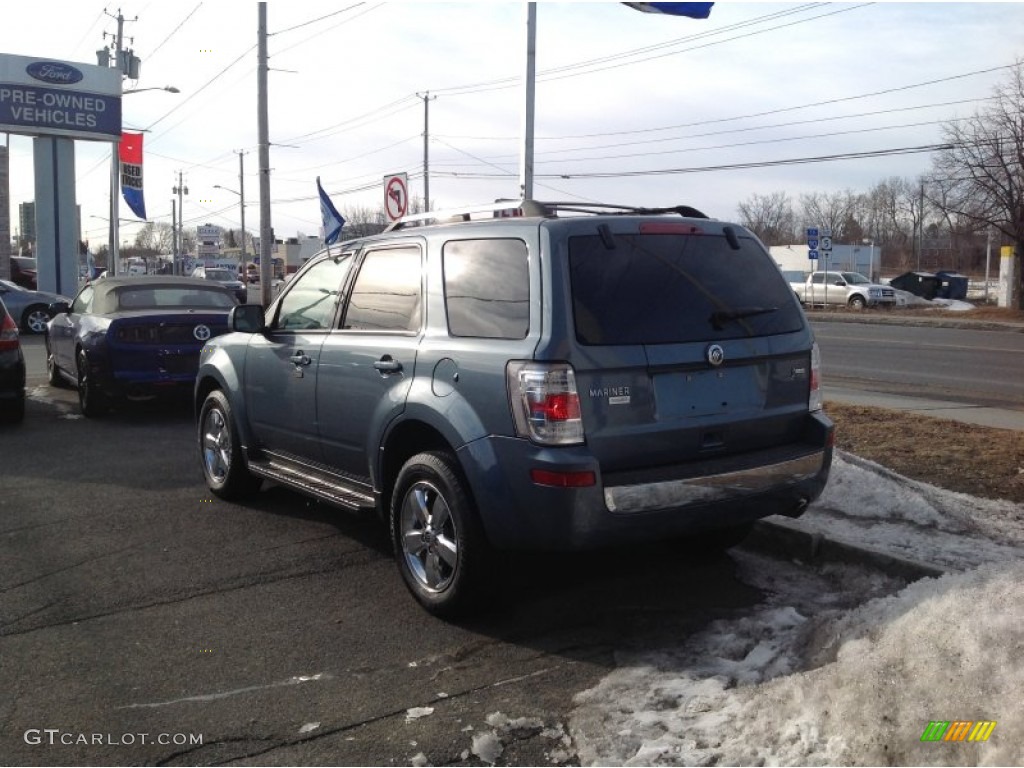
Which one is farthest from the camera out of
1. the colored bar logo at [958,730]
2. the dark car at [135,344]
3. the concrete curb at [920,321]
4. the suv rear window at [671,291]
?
the concrete curb at [920,321]

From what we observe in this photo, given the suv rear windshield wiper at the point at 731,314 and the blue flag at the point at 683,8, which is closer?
the suv rear windshield wiper at the point at 731,314

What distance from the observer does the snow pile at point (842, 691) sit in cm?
318

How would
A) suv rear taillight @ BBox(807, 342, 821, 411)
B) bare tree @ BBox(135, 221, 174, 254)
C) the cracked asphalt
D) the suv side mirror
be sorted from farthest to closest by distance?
bare tree @ BBox(135, 221, 174, 254) → the suv side mirror → suv rear taillight @ BBox(807, 342, 821, 411) → the cracked asphalt

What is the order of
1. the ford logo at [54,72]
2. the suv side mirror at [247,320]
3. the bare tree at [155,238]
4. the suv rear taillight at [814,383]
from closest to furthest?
the suv rear taillight at [814,383] < the suv side mirror at [247,320] < the ford logo at [54,72] < the bare tree at [155,238]

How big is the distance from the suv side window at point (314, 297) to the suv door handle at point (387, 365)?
2.88ft

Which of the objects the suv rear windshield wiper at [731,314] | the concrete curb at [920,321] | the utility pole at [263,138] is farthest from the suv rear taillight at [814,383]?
the concrete curb at [920,321]

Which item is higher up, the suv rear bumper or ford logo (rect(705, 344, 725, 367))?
ford logo (rect(705, 344, 725, 367))

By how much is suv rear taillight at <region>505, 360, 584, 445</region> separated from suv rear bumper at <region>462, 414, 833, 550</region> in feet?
0.20

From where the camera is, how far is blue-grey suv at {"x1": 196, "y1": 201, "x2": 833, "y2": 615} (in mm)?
4285

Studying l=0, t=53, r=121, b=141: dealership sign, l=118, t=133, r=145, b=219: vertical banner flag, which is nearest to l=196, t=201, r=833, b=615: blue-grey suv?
l=0, t=53, r=121, b=141: dealership sign

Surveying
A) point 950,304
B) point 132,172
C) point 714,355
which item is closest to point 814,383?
point 714,355

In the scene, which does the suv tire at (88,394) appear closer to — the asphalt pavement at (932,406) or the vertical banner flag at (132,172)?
the asphalt pavement at (932,406)

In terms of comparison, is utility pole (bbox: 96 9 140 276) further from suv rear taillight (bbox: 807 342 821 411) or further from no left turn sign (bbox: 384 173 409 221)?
suv rear taillight (bbox: 807 342 821 411)

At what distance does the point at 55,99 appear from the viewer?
33.3 m
